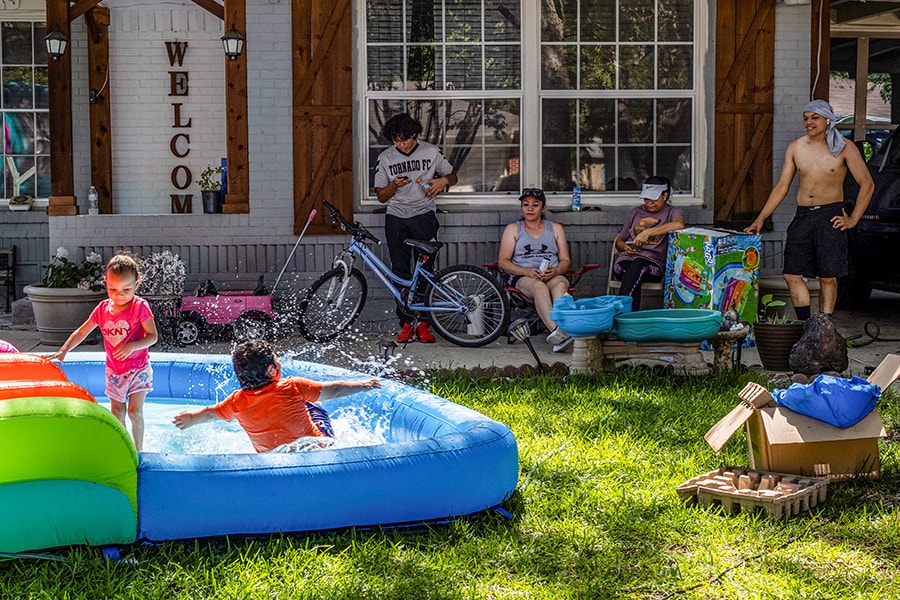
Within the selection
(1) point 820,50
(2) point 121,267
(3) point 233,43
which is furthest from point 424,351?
(1) point 820,50

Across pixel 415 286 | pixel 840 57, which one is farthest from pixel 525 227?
pixel 840 57

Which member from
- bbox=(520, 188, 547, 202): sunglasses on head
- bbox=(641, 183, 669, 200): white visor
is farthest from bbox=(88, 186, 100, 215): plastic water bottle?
bbox=(641, 183, 669, 200): white visor

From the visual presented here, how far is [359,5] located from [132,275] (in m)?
4.53

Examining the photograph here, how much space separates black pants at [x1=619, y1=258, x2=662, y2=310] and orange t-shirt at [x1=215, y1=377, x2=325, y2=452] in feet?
13.7

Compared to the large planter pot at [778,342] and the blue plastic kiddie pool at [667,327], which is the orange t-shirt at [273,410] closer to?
the blue plastic kiddie pool at [667,327]

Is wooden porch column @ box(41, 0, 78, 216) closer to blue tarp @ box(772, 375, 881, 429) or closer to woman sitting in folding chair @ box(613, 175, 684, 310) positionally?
woman sitting in folding chair @ box(613, 175, 684, 310)

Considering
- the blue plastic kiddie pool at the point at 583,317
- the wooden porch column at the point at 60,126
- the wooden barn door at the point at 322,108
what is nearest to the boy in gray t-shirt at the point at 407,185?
the wooden barn door at the point at 322,108

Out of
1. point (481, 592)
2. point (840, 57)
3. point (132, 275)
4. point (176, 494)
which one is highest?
point (840, 57)

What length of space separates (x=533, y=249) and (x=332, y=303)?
1.58 m

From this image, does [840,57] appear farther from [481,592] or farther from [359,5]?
[481,592]

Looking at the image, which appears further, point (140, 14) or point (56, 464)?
point (140, 14)

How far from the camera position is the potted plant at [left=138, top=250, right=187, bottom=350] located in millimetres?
8352

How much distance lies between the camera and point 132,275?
5215mm

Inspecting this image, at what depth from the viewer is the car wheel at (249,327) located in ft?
27.7
